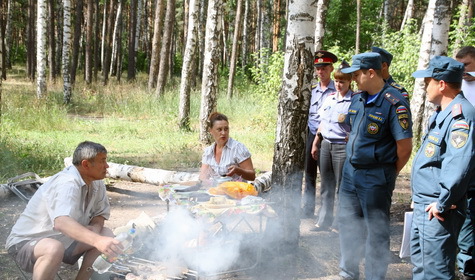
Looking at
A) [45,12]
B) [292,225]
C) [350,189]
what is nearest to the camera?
[350,189]

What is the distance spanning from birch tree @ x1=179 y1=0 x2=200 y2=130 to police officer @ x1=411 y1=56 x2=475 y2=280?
28.2ft

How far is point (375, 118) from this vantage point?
3705 millimetres

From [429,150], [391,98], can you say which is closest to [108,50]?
[391,98]

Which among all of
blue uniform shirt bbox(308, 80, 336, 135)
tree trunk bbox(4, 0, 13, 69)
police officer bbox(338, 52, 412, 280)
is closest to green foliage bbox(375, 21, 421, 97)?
blue uniform shirt bbox(308, 80, 336, 135)

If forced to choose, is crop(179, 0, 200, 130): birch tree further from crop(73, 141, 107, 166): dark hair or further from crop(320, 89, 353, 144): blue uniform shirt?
crop(73, 141, 107, 166): dark hair

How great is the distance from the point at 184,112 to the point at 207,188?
288 inches

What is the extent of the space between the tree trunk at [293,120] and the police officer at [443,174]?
1376mm

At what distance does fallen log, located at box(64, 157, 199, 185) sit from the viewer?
7004 mm

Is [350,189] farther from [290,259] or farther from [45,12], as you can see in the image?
[45,12]

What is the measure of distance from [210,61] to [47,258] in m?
7.67

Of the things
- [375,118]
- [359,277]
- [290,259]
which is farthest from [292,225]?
[375,118]

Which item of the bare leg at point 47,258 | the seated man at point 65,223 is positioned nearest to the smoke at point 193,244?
the seated man at point 65,223

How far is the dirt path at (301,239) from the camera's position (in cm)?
424

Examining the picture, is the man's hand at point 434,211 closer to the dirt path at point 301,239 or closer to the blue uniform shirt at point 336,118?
the dirt path at point 301,239
